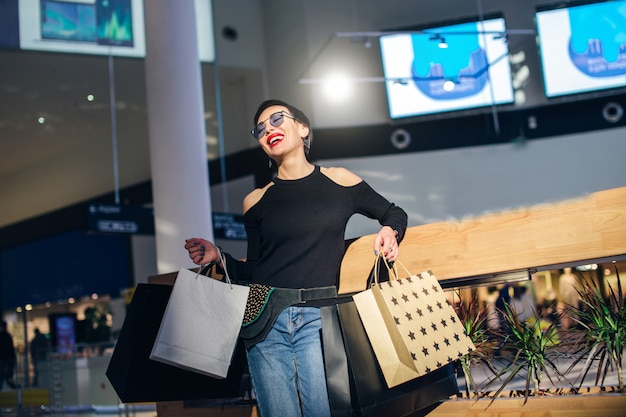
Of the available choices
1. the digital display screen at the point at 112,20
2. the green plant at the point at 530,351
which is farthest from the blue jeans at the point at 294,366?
the digital display screen at the point at 112,20

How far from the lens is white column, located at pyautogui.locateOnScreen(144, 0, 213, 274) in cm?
639

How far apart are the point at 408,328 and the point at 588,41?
1081cm

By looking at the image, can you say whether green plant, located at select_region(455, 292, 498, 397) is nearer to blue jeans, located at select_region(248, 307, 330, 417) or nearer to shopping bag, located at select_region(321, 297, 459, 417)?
shopping bag, located at select_region(321, 297, 459, 417)

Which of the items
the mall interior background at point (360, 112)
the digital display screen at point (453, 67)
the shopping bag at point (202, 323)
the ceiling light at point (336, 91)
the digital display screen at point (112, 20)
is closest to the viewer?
the shopping bag at point (202, 323)

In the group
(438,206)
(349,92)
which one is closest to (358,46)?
(349,92)

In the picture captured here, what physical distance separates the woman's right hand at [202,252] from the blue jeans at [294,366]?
1.26 feet

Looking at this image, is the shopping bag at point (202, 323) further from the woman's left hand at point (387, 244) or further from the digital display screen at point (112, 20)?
the digital display screen at point (112, 20)

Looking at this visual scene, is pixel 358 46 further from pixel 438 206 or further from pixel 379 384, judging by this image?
pixel 379 384

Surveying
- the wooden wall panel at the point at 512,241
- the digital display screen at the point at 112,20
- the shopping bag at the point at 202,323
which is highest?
the digital display screen at the point at 112,20

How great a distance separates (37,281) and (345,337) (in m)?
17.4

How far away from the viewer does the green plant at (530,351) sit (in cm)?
272

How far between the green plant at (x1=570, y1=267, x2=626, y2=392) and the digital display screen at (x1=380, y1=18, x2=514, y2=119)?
970 cm

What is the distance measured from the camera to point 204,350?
8.48 feet

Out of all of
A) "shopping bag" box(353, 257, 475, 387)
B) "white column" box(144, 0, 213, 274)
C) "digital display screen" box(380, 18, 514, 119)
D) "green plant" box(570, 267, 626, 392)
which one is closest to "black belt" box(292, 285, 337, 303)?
"shopping bag" box(353, 257, 475, 387)
